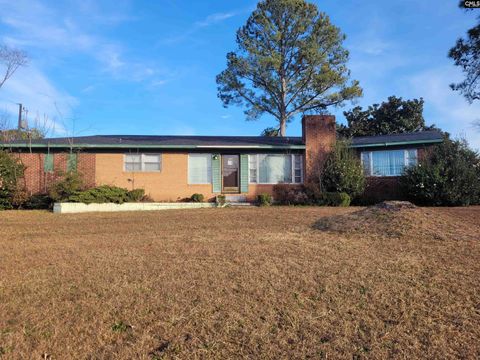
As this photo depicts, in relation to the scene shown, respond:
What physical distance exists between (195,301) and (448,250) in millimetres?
4545

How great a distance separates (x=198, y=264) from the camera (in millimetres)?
5902

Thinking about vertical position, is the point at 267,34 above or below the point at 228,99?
above

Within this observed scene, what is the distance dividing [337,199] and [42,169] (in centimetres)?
1250

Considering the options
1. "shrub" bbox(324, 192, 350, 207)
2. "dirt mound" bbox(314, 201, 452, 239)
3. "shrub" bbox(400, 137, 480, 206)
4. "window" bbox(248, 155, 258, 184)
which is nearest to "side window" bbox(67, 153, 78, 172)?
"window" bbox(248, 155, 258, 184)

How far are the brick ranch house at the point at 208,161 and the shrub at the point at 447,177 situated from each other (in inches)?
51.6

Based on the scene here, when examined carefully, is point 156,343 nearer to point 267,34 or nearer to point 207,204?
point 207,204

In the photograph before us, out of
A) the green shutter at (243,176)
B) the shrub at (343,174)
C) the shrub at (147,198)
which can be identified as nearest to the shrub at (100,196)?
the shrub at (147,198)

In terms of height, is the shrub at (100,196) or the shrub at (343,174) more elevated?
the shrub at (343,174)

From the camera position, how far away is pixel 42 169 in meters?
16.8

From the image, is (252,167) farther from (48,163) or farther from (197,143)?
(48,163)

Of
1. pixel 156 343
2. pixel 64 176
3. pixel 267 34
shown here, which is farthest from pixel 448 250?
pixel 267 34

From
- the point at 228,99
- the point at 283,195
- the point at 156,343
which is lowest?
the point at 156,343

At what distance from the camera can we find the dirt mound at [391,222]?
25.4 ft

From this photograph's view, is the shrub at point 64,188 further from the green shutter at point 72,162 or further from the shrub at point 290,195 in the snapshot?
the shrub at point 290,195
